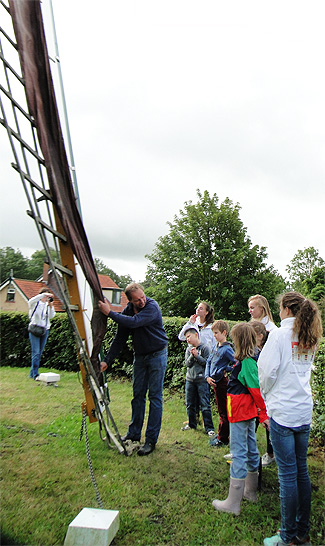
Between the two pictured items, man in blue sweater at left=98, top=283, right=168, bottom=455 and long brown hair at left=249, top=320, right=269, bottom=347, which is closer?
long brown hair at left=249, top=320, right=269, bottom=347

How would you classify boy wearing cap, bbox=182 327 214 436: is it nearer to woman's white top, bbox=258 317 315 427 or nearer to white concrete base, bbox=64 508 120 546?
woman's white top, bbox=258 317 315 427

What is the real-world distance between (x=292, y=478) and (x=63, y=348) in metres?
8.70

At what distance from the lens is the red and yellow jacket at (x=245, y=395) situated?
3.20m

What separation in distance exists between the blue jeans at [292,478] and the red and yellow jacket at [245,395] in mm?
513

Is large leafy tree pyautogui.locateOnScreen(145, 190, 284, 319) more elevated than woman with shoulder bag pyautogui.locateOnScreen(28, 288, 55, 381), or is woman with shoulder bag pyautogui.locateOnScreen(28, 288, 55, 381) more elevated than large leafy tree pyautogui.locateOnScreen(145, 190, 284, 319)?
large leafy tree pyautogui.locateOnScreen(145, 190, 284, 319)

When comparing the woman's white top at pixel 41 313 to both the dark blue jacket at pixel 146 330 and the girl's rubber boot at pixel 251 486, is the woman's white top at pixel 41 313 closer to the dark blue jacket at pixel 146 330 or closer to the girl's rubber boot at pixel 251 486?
the dark blue jacket at pixel 146 330

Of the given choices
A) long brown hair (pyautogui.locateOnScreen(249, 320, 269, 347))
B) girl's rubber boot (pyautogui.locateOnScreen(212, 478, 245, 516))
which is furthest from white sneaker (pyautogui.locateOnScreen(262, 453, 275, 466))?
long brown hair (pyautogui.locateOnScreen(249, 320, 269, 347))

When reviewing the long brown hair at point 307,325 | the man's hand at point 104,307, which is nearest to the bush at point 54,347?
the man's hand at point 104,307

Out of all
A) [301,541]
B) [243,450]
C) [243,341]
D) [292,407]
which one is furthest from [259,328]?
[301,541]

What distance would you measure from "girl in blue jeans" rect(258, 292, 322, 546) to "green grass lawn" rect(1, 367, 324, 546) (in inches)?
13.0

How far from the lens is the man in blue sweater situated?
4254 mm

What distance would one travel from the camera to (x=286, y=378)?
8.79 feet

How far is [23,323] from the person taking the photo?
11086mm

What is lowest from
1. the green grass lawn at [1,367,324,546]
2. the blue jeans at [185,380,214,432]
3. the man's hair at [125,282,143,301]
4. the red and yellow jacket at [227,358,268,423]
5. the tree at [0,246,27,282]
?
the green grass lawn at [1,367,324,546]
